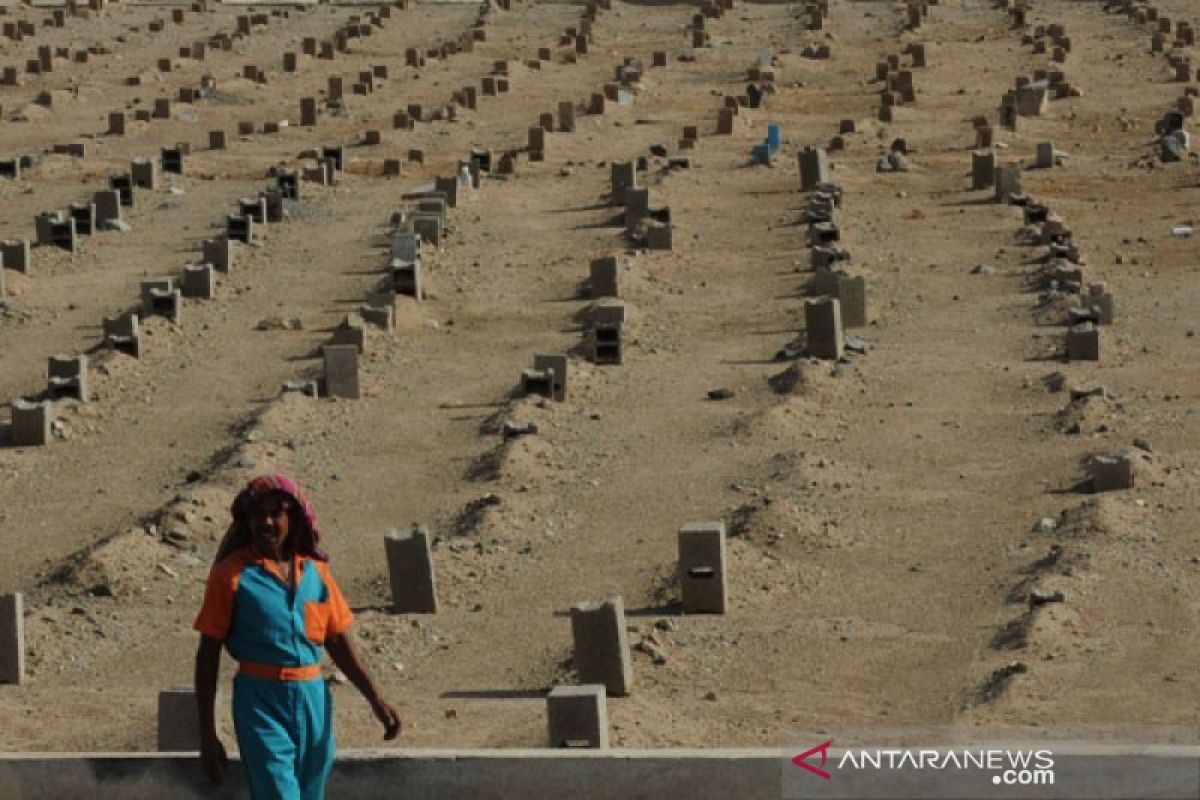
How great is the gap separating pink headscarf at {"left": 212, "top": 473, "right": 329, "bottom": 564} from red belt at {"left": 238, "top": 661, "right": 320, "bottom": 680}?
0.32 meters

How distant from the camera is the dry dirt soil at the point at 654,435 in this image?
12711 millimetres

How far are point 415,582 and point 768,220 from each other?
12158mm

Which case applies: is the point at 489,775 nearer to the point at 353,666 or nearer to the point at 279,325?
the point at 353,666

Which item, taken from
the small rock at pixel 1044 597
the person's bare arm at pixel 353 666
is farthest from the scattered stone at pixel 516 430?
the person's bare arm at pixel 353 666

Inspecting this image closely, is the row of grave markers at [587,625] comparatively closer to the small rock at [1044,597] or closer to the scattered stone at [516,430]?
the small rock at [1044,597]

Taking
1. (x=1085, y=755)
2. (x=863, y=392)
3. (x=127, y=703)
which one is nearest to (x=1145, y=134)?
(x=863, y=392)

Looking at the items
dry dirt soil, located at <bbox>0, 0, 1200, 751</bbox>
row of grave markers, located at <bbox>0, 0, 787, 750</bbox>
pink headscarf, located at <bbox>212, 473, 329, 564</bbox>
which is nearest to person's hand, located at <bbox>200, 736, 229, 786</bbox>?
pink headscarf, located at <bbox>212, 473, 329, 564</bbox>

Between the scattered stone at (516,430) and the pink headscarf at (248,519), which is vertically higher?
the pink headscarf at (248,519)

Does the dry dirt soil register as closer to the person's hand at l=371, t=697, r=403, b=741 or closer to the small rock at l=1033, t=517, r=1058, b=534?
the small rock at l=1033, t=517, r=1058, b=534

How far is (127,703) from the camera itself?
1223cm

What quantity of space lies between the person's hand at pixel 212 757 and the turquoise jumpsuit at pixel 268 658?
285mm

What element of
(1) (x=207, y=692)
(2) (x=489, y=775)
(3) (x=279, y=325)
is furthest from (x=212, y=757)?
(3) (x=279, y=325)

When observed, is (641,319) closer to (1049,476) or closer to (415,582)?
(1049,476)

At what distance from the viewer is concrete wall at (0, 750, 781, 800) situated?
9000 mm
